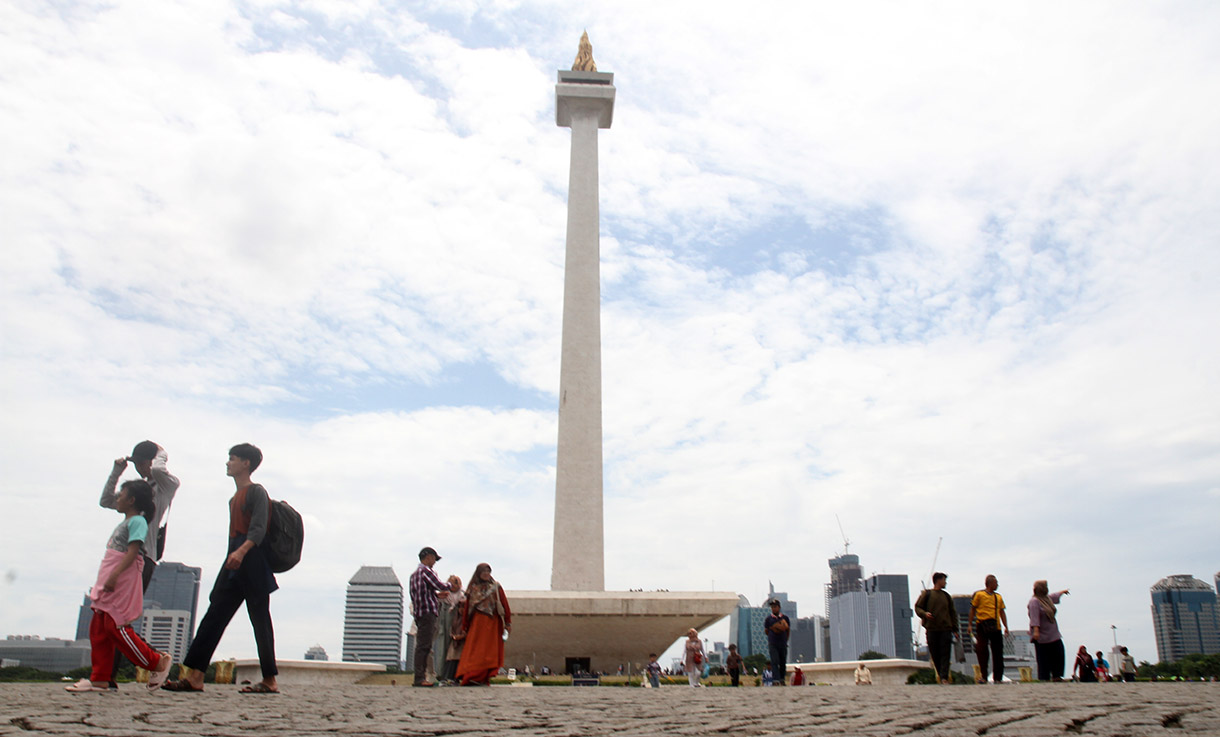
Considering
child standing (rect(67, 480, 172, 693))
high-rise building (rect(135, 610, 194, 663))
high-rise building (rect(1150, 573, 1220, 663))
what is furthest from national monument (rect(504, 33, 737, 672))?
high-rise building (rect(1150, 573, 1220, 663))

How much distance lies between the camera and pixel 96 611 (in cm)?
715

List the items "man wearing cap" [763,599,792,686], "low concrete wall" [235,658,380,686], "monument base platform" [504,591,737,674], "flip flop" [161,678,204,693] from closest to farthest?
"flip flop" [161,678,204,693], "man wearing cap" [763,599,792,686], "low concrete wall" [235,658,380,686], "monument base platform" [504,591,737,674]

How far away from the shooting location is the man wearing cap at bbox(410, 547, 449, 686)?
10.6m

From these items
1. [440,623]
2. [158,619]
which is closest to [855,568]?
[158,619]

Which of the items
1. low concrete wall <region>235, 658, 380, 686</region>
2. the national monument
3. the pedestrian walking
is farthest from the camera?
the national monument

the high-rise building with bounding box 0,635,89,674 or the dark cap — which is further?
the high-rise building with bounding box 0,635,89,674

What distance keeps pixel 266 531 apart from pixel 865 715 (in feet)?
15.9

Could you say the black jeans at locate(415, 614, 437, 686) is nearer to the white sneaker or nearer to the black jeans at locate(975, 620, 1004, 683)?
the white sneaker

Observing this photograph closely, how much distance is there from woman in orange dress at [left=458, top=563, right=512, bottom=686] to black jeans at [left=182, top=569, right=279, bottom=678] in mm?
2911

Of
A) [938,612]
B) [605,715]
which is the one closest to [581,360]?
[938,612]

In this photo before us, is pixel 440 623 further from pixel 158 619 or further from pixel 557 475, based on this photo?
pixel 158 619

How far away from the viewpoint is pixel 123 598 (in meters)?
7.25

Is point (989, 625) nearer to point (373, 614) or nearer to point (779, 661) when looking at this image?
point (779, 661)

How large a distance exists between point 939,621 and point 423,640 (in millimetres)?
6539
